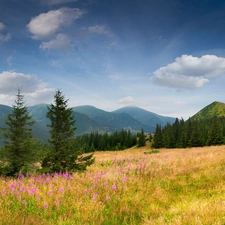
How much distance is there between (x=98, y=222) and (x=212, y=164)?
26.9 feet

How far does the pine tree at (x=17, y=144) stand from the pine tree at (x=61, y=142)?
136 cm

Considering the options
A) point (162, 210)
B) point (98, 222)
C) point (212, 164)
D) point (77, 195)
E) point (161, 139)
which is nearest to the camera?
point (98, 222)

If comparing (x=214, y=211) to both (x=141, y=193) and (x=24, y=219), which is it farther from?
(x=24, y=219)

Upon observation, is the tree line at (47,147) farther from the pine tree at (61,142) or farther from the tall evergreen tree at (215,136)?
the tall evergreen tree at (215,136)

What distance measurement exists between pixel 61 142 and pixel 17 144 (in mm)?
2618

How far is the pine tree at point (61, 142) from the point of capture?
971 centimetres

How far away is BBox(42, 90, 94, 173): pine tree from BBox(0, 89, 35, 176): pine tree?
53.7 inches

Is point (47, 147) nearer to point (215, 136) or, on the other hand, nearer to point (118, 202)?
point (118, 202)

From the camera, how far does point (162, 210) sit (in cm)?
474

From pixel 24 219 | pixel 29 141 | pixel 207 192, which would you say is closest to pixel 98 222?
pixel 24 219

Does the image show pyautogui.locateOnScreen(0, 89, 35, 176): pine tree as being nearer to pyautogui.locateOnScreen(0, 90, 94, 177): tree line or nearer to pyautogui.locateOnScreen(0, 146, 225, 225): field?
pyautogui.locateOnScreen(0, 90, 94, 177): tree line

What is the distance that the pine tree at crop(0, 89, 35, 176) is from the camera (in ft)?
32.9

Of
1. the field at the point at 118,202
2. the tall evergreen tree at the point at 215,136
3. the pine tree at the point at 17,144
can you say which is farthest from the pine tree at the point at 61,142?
the tall evergreen tree at the point at 215,136

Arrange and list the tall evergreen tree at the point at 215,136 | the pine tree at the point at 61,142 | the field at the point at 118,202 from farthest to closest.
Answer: the tall evergreen tree at the point at 215,136 → the pine tree at the point at 61,142 → the field at the point at 118,202
